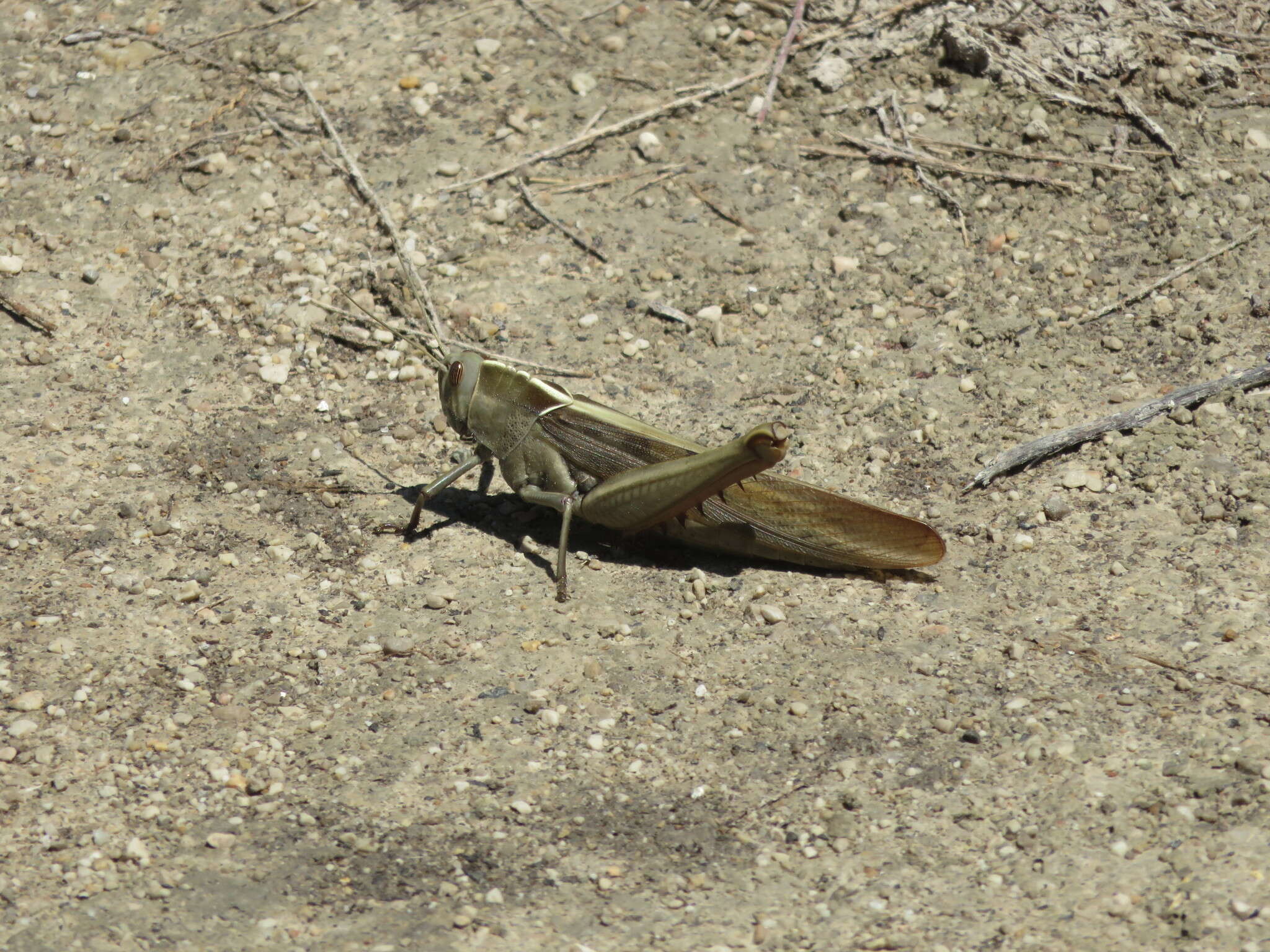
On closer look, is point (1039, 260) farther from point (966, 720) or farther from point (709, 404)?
point (966, 720)

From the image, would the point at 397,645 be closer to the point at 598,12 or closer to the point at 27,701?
the point at 27,701

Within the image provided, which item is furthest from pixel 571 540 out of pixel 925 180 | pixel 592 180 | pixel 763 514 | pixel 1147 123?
pixel 1147 123

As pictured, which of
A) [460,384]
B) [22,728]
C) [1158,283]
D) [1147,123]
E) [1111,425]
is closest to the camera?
[22,728]

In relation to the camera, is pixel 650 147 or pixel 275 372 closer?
pixel 275 372

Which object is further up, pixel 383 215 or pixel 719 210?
pixel 719 210

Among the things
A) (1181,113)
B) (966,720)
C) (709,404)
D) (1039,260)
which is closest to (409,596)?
(709,404)

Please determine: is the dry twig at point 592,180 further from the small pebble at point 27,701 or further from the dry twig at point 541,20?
the small pebble at point 27,701

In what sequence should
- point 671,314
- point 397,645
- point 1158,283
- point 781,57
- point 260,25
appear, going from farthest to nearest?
point 260,25 → point 781,57 → point 671,314 → point 1158,283 → point 397,645
